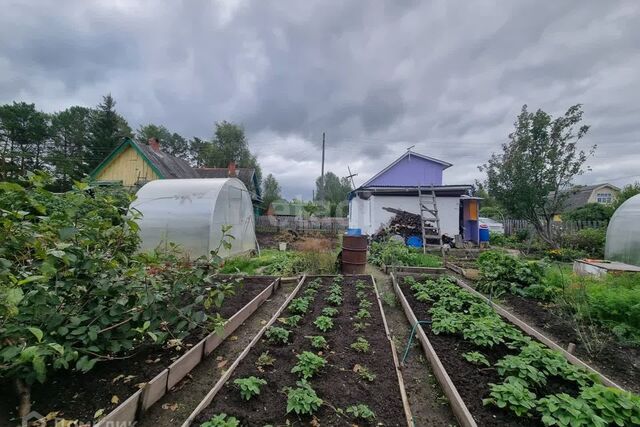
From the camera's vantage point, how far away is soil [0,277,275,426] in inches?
76.1

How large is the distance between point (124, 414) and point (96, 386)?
50 cm

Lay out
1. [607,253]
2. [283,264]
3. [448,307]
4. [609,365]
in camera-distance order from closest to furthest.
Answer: [609,365] < [448,307] < [283,264] < [607,253]

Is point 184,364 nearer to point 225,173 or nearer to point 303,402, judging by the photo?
point 303,402

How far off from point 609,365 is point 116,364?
5089 mm

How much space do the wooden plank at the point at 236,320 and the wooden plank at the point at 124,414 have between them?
0.75 metres

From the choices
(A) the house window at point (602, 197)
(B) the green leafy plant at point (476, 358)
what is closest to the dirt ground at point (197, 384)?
(B) the green leafy plant at point (476, 358)

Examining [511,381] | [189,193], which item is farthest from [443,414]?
[189,193]

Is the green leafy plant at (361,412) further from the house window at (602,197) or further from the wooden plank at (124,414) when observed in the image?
the house window at (602,197)

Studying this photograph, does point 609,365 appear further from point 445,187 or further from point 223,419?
point 445,187

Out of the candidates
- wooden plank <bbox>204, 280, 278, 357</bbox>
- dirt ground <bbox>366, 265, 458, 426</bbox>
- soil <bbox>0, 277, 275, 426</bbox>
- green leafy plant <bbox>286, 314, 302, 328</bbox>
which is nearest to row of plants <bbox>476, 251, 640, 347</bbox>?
dirt ground <bbox>366, 265, 458, 426</bbox>

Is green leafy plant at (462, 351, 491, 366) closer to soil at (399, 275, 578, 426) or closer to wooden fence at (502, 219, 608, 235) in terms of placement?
soil at (399, 275, 578, 426)

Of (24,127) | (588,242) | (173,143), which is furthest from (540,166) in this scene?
(173,143)

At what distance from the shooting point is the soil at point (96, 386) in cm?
193

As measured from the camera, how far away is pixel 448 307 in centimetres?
412
